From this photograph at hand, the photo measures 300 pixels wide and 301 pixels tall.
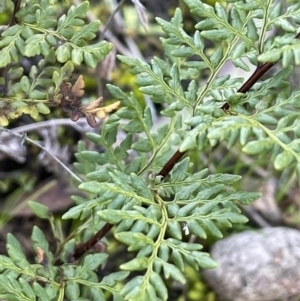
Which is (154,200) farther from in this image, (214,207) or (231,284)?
(231,284)

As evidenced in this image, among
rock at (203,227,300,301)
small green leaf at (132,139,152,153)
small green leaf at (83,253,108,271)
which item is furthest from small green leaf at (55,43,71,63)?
rock at (203,227,300,301)

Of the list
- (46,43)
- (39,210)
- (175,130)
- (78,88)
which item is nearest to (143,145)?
(175,130)

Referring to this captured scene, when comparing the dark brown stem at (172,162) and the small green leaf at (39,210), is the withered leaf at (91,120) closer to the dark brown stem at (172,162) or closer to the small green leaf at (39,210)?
the dark brown stem at (172,162)

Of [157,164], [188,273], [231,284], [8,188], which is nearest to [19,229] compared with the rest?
[8,188]

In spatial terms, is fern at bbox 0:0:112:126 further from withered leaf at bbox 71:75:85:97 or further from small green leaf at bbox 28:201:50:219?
small green leaf at bbox 28:201:50:219

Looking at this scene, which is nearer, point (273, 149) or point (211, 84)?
point (273, 149)

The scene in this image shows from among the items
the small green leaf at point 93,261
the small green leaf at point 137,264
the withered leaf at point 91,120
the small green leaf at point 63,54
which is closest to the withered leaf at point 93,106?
the withered leaf at point 91,120
